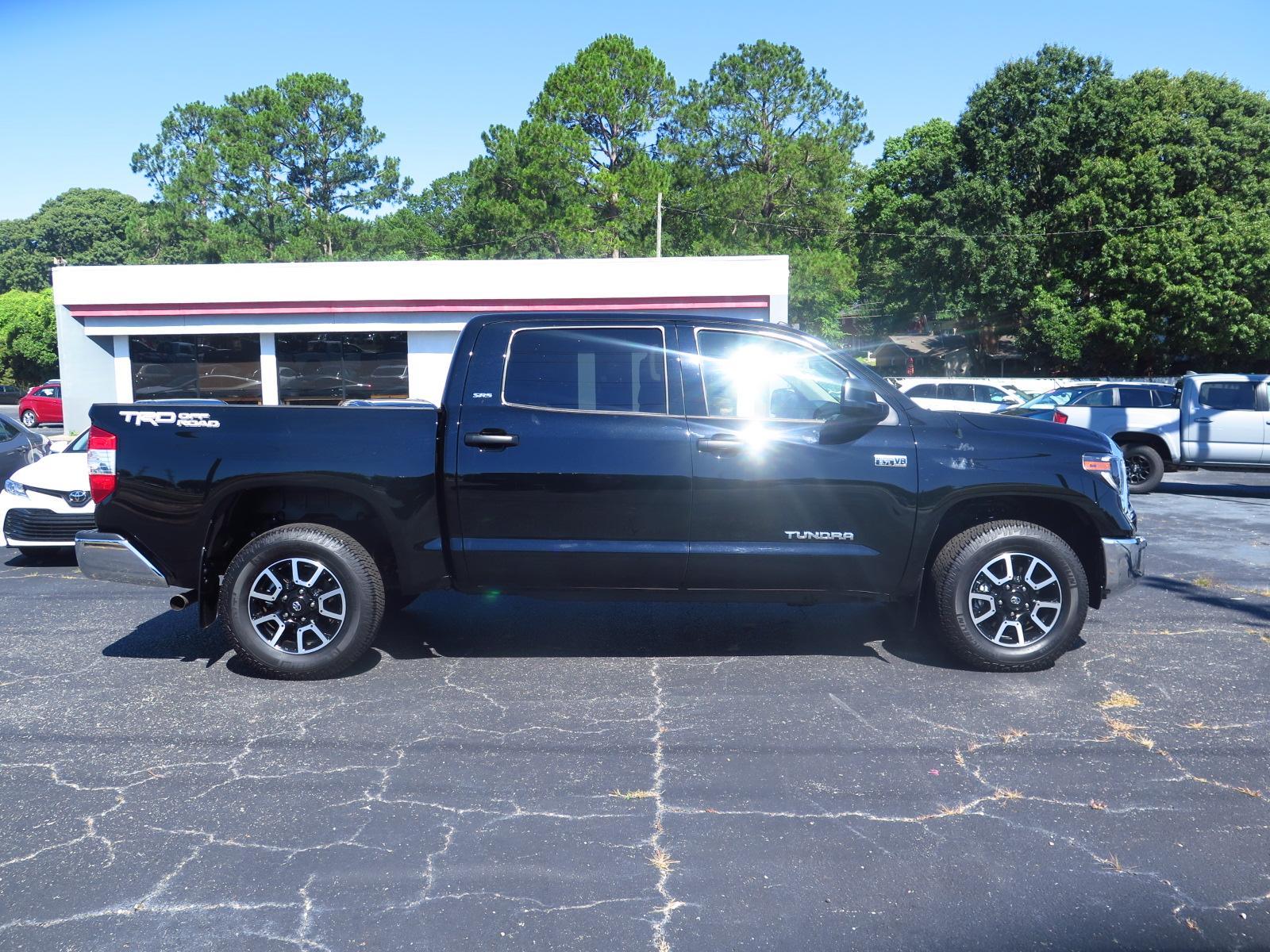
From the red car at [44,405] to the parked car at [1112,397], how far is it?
30100 mm

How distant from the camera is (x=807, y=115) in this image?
2122 inches

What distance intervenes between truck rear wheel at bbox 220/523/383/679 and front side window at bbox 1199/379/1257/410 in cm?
1337

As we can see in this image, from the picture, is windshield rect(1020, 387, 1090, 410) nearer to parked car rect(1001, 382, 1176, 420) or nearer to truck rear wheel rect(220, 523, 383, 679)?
parked car rect(1001, 382, 1176, 420)

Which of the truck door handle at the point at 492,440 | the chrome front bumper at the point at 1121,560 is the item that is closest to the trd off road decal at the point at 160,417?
the truck door handle at the point at 492,440

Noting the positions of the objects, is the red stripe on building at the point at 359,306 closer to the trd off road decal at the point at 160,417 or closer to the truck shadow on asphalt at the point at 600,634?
the truck shadow on asphalt at the point at 600,634

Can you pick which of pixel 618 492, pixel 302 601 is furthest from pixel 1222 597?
pixel 302 601

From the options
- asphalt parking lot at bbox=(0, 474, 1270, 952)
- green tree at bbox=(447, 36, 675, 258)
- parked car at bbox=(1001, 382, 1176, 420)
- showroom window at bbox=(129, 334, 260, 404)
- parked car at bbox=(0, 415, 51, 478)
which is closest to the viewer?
asphalt parking lot at bbox=(0, 474, 1270, 952)

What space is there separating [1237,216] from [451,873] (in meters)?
41.5

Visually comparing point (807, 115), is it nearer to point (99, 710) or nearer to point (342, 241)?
point (342, 241)

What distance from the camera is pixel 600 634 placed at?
6660 millimetres

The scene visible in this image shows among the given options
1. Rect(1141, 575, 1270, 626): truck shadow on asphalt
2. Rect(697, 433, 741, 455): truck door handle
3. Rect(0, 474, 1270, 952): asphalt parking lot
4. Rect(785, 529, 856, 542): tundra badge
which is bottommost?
Rect(0, 474, 1270, 952): asphalt parking lot

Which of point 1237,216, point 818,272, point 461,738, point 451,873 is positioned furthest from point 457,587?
point 818,272

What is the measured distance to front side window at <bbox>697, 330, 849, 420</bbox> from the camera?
5660mm

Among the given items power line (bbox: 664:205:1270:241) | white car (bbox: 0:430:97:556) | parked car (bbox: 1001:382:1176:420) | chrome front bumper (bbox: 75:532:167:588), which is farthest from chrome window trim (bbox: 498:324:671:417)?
power line (bbox: 664:205:1270:241)
